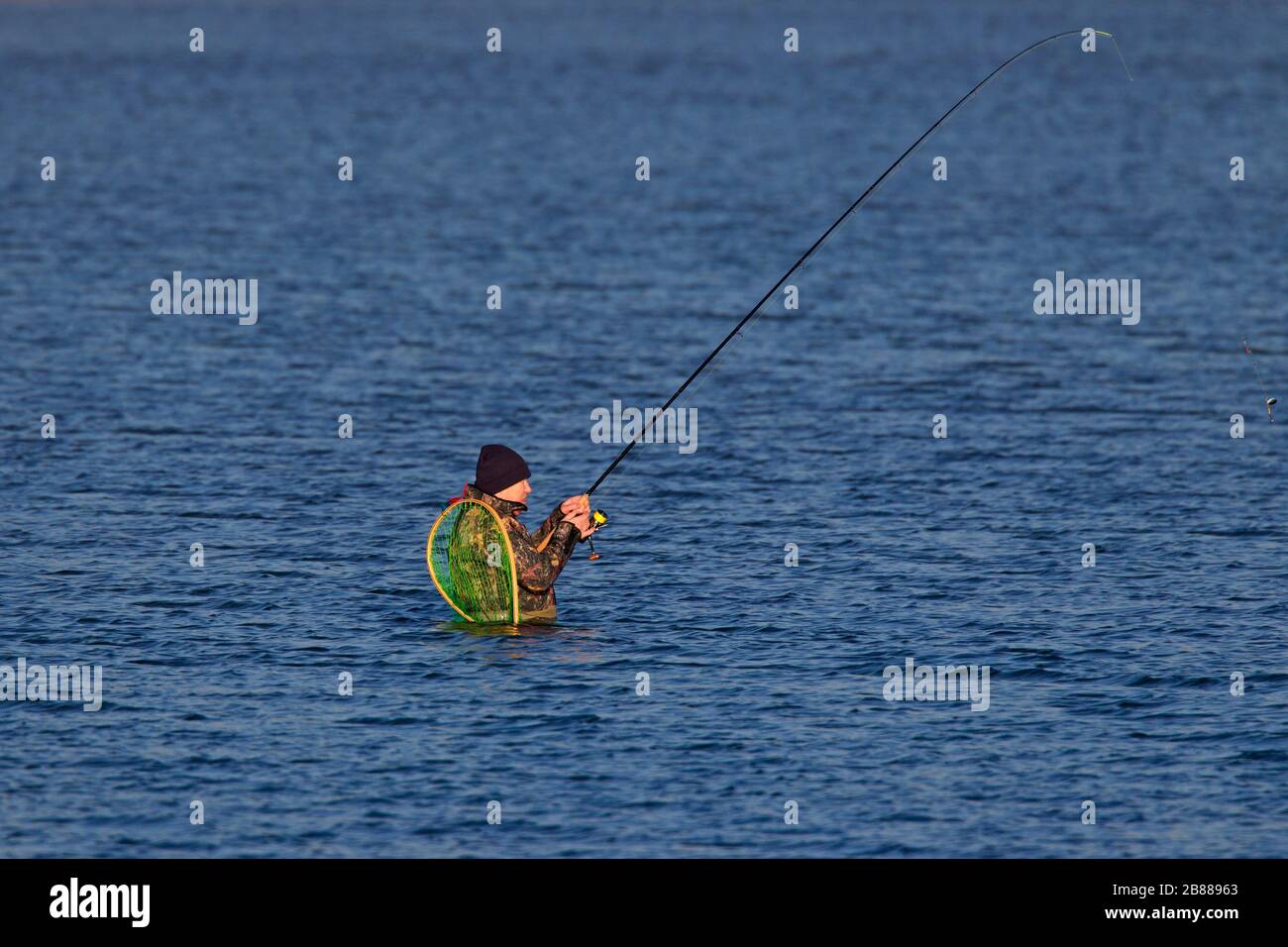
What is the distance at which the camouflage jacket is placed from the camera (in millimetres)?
17031

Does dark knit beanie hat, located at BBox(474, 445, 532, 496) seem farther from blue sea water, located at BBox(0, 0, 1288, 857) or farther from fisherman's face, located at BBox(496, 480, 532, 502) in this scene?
blue sea water, located at BBox(0, 0, 1288, 857)

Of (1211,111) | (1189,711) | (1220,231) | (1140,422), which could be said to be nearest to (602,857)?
(1189,711)

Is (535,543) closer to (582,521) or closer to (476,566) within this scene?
(582,521)

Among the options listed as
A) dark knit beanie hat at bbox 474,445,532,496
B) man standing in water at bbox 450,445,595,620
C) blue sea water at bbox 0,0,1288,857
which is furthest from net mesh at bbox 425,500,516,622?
blue sea water at bbox 0,0,1288,857

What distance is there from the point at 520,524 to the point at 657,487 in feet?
20.2

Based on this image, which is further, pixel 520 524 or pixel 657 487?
pixel 657 487

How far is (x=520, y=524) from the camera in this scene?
1712 cm

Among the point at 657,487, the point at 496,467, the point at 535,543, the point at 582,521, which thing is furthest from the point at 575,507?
the point at 657,487

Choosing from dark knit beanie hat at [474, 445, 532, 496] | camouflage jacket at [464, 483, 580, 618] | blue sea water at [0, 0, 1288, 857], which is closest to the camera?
blue sea water at [0, 0, 1288, 857]

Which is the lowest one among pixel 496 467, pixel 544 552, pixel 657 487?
pixel 544 552

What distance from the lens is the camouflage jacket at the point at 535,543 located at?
1703cm

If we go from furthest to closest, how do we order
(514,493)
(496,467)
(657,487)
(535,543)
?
(657,487) → (535,543) → (514,493) → (496,467)

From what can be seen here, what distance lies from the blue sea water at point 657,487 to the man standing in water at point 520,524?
704mm

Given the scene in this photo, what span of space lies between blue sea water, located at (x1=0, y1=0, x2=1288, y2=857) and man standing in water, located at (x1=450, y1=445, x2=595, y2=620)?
2.31 feet
